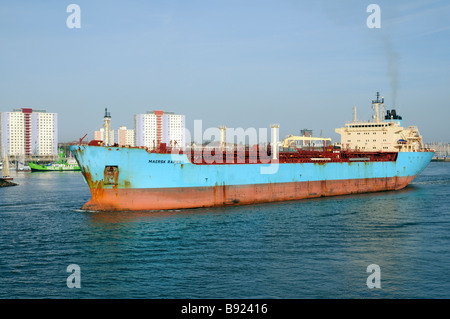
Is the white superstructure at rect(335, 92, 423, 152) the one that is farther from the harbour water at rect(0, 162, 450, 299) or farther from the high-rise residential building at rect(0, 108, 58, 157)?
the high-rise residential building at rect(0, 108, 58, 157)

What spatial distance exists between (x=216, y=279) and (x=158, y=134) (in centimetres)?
14451

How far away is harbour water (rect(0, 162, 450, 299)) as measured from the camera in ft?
44.8

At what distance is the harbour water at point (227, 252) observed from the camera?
44.8ft

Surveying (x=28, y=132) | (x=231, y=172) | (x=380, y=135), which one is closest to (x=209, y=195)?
(x=231, y=172)

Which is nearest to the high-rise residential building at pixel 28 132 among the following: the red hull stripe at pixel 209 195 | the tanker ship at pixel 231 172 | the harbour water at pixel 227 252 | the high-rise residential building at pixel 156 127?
the high-rise residential building at pixel 156 127

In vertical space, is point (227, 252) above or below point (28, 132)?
below

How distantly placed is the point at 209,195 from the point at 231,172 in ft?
7.72

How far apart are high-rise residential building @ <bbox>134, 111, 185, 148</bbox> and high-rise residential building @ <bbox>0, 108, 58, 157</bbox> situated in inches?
1248

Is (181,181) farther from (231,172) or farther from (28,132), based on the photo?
(28,132)

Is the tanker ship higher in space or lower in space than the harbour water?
higher

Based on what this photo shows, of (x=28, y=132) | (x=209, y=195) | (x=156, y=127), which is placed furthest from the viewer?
(x=156, y=127)

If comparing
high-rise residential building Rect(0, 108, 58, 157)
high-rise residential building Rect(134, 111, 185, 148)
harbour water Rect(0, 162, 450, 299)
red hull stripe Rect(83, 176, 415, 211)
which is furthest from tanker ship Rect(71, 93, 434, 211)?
high-rise residential building Rect(0, 108, 58, 157)

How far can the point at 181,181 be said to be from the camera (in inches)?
1077
